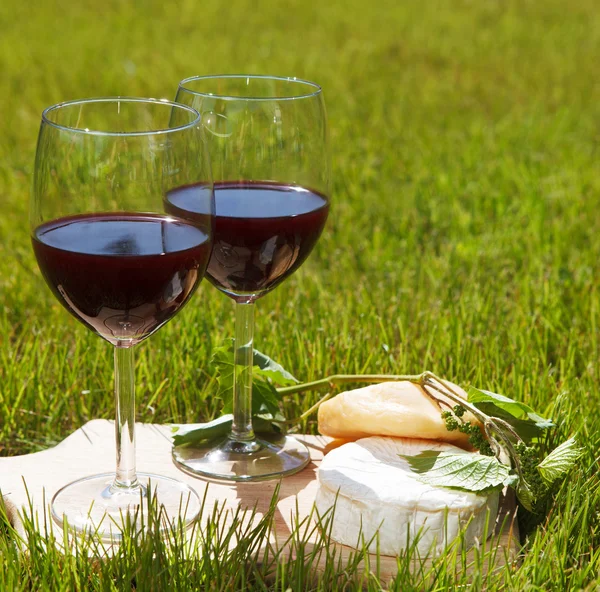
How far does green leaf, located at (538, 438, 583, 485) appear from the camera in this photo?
204 cm

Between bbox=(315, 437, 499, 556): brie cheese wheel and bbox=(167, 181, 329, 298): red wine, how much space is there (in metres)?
0.44

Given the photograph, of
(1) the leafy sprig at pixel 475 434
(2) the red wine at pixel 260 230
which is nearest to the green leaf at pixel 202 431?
(1) the leafy sprig at pixel 475 434

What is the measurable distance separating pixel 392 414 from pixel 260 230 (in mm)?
506

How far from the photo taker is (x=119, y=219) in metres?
1.71

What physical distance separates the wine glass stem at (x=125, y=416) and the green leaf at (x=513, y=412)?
74 centimetres

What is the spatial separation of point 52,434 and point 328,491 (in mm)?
1084

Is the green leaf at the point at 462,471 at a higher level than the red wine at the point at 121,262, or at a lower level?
lower

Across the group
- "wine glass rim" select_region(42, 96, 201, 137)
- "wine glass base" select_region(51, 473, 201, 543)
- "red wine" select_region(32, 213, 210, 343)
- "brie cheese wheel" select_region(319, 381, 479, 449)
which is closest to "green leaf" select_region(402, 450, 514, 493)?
"brie cheese wheel" select_region(319, 381, 479, 449)

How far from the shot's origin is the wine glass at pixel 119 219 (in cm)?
166

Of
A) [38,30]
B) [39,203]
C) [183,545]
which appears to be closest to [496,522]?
[183,545]

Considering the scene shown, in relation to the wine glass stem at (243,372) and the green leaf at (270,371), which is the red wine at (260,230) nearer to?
the wine glass stem at (243,372)

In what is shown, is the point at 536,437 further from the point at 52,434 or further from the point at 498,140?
the point at 498,140

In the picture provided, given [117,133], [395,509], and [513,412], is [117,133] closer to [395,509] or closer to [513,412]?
[395,509]

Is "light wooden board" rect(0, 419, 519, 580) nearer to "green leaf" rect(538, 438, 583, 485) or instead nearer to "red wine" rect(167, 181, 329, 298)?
"green leaf" rect(538, 438, 583, 485)
